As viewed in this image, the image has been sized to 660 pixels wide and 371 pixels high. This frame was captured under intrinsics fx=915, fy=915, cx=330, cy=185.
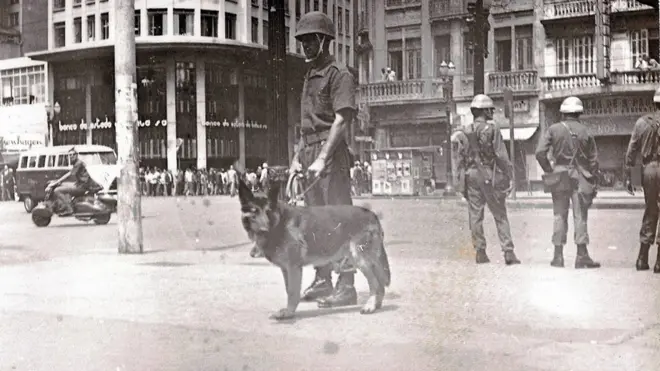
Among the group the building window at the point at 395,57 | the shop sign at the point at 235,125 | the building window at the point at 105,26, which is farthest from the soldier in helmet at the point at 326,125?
the shop sign at the point at 235,125

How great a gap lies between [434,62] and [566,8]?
2.13 meters

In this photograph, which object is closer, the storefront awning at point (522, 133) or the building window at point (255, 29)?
the storefront awning at point (522, 133)

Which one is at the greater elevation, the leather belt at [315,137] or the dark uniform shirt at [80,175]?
the leather belt at [315,137]

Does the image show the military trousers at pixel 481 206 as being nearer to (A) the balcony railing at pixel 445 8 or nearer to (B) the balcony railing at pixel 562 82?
(B) the balcony railing at pixel 562 82

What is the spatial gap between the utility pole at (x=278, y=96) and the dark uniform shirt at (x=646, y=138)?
9.68ft

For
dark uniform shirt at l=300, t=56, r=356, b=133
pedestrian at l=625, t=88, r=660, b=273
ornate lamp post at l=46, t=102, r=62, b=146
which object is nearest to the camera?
dark uniform shirt at l=300, t=56, r=356, b=133

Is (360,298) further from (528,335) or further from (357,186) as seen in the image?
(357,186)

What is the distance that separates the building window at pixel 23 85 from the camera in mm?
9078

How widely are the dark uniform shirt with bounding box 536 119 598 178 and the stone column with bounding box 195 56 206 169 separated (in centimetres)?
839

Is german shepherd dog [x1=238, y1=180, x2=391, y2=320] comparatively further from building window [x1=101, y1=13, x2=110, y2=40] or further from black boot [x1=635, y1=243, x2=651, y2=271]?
building window [x1=101, y1=13, x2=110, y2=40]

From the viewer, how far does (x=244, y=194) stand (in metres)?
4.76

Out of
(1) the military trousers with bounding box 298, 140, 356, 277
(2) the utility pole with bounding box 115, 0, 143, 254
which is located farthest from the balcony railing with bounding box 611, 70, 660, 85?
(2) the utility pole with bounding box 115, 0, 143, 254

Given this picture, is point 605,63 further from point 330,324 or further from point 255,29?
point 255,29

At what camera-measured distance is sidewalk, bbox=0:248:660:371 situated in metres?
4.39
